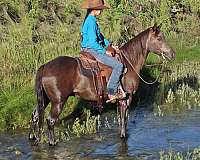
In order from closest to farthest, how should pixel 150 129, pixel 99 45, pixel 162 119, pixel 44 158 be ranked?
pixel 44 158
pixel 99 45
pixel 150 129
pixel 162 119

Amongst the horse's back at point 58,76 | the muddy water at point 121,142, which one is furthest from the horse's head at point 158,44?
the horse's back at point 58,76

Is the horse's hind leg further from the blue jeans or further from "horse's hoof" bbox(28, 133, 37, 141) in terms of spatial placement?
the blue jeans

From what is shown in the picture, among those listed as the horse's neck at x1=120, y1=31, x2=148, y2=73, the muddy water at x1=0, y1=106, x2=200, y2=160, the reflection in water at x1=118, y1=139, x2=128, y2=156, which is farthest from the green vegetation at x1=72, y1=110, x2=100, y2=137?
the horse's neck at x1=120, y1=31, x2=148, y2=73

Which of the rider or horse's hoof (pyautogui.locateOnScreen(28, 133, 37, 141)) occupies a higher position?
the rider

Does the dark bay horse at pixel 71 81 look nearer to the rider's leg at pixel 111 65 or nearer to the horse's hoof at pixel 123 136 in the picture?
the horse's hoof at pixel 123 136

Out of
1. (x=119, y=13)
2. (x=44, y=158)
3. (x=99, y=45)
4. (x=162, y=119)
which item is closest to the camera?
(x=44, y=158)

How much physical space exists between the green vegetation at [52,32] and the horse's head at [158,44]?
2.19 m

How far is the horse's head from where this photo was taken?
9688 millimetres


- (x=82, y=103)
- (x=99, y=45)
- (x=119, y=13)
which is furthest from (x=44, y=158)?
(x=119, y=13)

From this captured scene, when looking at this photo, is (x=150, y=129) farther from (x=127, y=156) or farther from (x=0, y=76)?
(x=0, y=76)

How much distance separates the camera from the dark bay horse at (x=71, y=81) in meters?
8.72

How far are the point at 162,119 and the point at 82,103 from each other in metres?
1.76

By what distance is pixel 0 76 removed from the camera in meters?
11.0

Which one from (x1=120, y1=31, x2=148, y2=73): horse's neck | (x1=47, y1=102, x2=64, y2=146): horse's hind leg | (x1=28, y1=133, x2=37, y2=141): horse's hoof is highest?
(x1=120, y1=31, x2=148, y2=73): horse's neck
